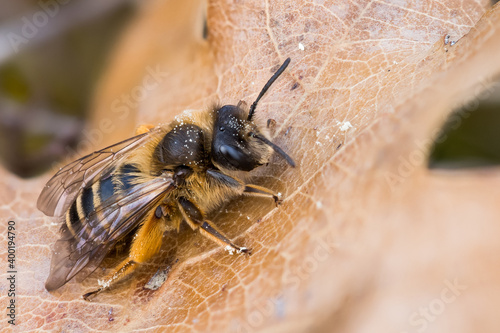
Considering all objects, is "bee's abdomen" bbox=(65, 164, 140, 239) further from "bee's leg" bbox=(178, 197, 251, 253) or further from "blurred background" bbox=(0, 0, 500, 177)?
"blurred background" bbox=(0, 0, 500, 177)

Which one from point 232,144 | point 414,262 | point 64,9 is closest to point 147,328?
point 232,144

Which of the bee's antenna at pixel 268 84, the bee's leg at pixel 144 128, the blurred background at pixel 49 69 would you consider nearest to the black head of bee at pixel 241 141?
the bee's antenna at pixel 268 84

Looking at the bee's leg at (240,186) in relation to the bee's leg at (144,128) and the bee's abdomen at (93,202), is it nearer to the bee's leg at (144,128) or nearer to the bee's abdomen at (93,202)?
the bee's abdomen at (93,202)

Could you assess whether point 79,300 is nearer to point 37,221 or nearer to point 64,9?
point 37,221

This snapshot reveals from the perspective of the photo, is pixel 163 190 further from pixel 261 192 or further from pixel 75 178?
pixel 75 178

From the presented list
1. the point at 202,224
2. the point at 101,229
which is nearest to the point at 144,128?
the point at 101,229

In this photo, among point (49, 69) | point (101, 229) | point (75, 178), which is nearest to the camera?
point (101, 229)

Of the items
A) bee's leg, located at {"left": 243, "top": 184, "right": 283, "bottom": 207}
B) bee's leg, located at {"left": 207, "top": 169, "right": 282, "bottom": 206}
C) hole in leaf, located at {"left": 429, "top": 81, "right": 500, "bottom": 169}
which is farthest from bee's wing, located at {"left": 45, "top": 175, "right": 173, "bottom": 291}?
hole in leaf, located at {"left": 429, "top": 81, "right": 500, "bottom": 169}
